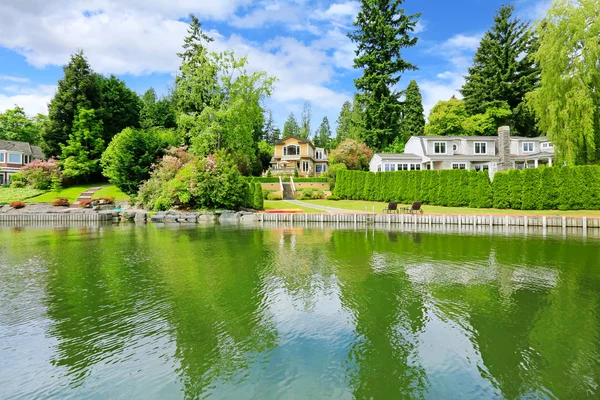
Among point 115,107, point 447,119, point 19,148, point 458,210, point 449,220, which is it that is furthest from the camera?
point 19,148

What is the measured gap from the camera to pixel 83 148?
45.5m

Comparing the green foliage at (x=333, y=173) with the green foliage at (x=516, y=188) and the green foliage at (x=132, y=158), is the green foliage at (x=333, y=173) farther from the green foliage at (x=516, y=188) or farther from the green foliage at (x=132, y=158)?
the green foliage at (x=132, y=158)

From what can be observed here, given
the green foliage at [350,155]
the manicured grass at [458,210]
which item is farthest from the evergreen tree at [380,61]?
the manicured grass at [458,210]

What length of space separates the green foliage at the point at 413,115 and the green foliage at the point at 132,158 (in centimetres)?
4405

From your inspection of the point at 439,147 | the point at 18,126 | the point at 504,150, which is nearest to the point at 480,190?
the point at 439,147

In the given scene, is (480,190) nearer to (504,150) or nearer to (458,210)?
(458,210)

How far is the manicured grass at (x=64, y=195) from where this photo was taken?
1490 inches

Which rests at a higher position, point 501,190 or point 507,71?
point 507,71

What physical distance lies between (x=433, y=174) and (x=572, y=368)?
3012cm

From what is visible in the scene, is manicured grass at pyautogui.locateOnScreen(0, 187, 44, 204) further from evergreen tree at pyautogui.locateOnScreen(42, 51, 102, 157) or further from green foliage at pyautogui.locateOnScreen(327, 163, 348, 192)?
green foliage at pyautogui.locateOnScreen(327, 163, 348, 192)

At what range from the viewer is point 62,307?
831 cm

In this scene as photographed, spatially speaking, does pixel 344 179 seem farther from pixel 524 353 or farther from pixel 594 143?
pixel 524 353

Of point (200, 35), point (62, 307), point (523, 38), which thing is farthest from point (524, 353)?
point (523, 38)

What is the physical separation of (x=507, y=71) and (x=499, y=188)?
3311 cm
